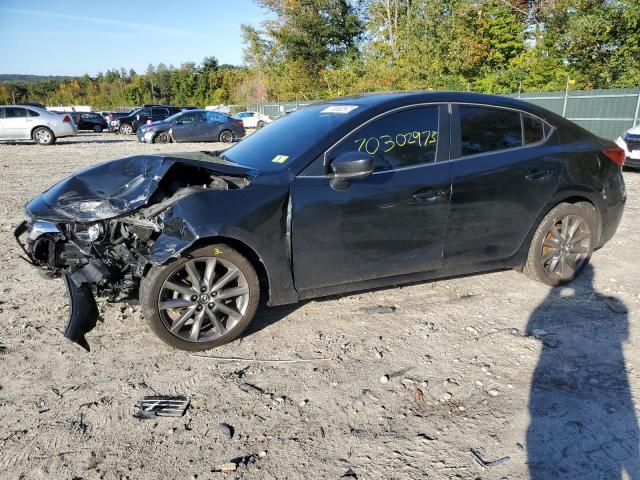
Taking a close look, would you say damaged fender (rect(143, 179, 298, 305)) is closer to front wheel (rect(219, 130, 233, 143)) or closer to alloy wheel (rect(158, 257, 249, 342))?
alloy wheel (rect(158, 257, 249, 342))

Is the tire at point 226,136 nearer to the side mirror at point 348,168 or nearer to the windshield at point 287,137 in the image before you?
the windshield at point 287,137

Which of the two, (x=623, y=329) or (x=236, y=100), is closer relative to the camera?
(x=623, y=329)

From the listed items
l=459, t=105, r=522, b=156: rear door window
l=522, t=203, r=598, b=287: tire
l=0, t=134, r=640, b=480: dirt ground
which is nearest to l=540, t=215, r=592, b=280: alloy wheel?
l=522, t=203, r=598, b=287: tire

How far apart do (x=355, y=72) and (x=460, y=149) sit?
1124 inches

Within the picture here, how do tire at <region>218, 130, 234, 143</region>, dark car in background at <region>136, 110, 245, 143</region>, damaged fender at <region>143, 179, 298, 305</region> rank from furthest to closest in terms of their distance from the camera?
tire at <region>218, 130, 234, 143</region> → dark car in background at <region>136, 110, 245, 143</region> → damaged fender at <region>143, 179, 298, 305</region>

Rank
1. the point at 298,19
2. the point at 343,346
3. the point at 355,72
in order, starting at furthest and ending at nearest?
the point at 298,19 → the point at 355,72 → the point at 343,346

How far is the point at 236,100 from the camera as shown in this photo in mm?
56312

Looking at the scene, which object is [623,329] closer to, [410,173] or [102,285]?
[410,173]

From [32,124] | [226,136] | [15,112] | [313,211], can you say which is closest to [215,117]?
[226,136]

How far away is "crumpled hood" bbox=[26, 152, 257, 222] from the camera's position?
3441 millimetres

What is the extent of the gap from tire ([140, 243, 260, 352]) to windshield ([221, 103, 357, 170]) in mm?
762

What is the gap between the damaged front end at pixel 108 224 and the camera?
326cm

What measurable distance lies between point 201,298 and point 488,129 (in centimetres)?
265

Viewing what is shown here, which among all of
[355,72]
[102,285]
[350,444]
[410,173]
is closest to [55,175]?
[102,285]
